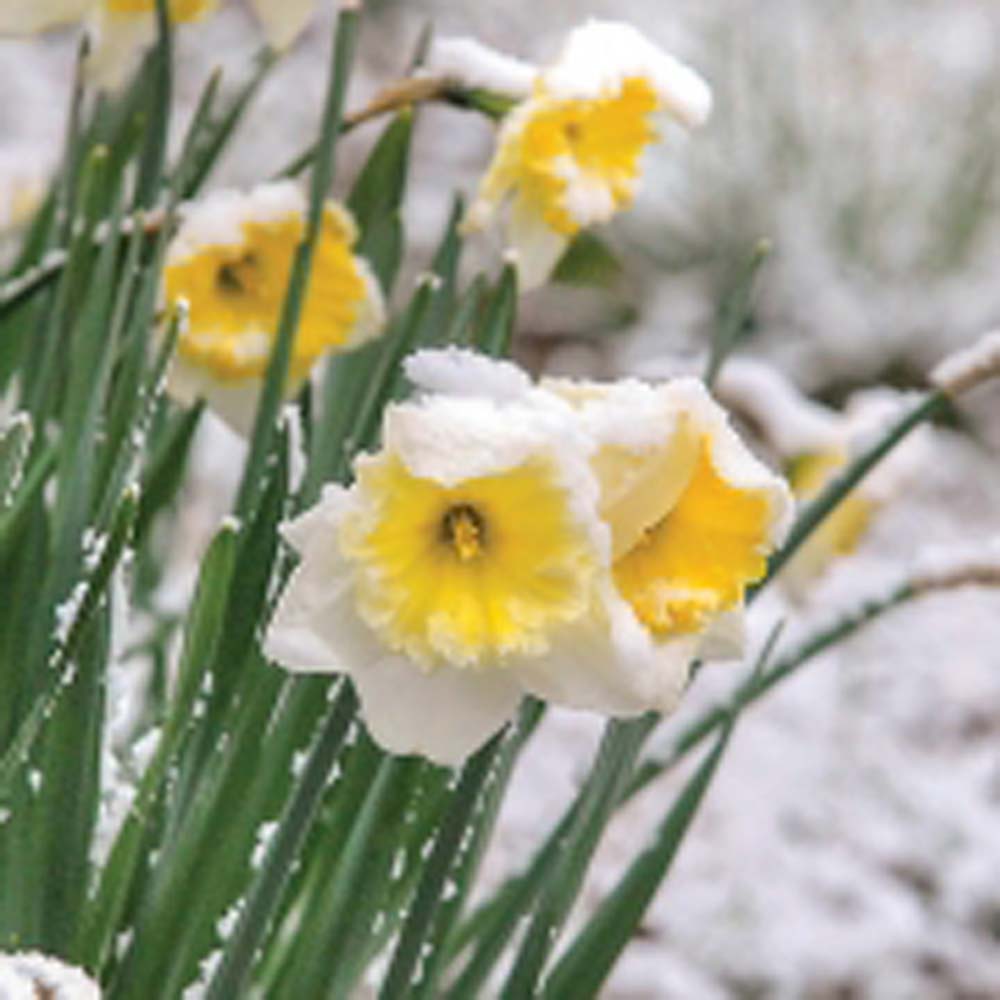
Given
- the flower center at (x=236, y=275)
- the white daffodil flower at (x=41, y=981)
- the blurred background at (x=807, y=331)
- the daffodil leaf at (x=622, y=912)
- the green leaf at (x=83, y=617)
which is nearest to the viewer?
the white daffodil flower at (x=41, y=981)

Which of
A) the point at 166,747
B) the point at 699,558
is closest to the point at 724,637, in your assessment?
the point at 699,558

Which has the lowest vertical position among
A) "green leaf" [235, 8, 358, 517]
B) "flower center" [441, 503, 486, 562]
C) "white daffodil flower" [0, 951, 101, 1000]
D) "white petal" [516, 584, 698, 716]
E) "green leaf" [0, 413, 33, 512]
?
"white daffodil flower" [0, 951, 101, 1000]

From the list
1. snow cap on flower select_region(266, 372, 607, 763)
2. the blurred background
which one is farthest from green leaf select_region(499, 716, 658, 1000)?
the blurred background

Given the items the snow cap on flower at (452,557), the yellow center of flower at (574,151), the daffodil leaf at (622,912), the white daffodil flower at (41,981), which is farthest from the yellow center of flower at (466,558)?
the yellow center of flower at (574,151)

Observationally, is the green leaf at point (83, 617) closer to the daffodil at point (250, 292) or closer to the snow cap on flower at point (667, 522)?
the snow cap on flower at point (667, 522)

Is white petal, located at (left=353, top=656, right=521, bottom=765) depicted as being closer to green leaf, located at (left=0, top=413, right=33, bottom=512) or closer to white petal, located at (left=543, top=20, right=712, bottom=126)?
green leaf, located at (left=0, top=413, right=33, bottom=512)

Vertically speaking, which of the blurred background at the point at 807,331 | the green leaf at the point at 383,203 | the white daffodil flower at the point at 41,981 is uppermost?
the blurred background at the point at 807,331

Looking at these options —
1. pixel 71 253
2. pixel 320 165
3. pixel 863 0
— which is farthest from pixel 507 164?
pixel 863 0

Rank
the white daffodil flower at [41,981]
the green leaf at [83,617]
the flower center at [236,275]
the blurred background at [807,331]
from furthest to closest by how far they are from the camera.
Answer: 1. the blurred background at [807,331]
2. the flower center at [236,275]
3. the green leaf at [83,617]
4. the white daffodil flower at [41,981]
